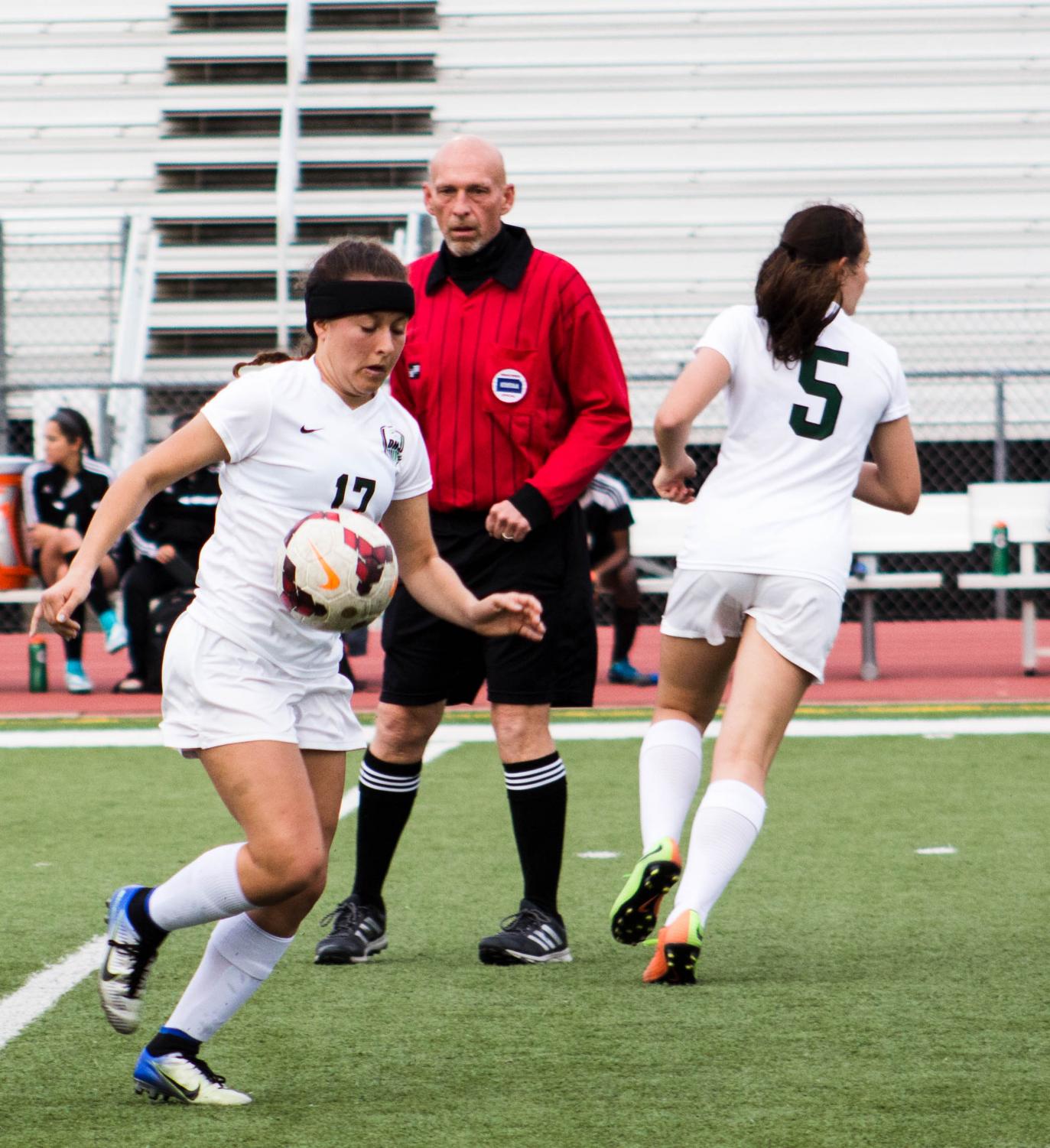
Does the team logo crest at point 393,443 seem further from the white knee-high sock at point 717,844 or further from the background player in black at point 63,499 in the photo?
the background player in black at point 63,499

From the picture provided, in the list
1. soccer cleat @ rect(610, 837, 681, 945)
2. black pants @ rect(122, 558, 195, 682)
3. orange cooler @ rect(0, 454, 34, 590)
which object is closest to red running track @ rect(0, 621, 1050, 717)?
black pants @ rect(122, 558, 195, 682)

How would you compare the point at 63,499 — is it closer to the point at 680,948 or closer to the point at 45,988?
the point at 45,988

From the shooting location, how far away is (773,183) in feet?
58.5

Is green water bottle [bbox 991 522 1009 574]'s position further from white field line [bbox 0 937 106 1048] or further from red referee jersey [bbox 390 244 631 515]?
white field line [bbox 0 937 106 1048]

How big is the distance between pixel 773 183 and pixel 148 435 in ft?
21.0

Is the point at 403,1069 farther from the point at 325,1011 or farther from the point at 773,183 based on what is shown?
the point at 773,183

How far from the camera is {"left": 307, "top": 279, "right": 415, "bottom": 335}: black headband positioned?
→ 3.65 metres

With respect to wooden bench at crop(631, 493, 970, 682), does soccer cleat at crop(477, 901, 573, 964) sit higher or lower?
higher

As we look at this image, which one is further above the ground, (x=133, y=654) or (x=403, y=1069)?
(x=403, y=1069)

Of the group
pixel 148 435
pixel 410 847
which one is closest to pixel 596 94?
pixel 148 435

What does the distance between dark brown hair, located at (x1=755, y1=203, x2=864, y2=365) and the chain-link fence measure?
9.21 m

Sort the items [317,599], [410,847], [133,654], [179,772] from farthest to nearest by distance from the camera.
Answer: [133,654]
[179,772]
[410,847]
[317,599]

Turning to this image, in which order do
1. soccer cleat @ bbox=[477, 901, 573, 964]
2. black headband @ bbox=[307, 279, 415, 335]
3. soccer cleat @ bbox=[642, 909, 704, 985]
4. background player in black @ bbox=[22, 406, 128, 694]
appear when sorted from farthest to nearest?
background player in black @ bbox=[22, 406, 128, 694]
soccer cleat @ bbox=[477, 901, 573, 964]
soccer cleat @ bbox=[642, 909, 704, 985]
black headband @ bbox=[307, 279, 415, 335]

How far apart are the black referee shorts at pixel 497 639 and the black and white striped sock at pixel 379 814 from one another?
0.65 ft
